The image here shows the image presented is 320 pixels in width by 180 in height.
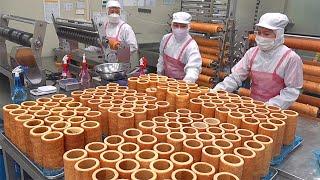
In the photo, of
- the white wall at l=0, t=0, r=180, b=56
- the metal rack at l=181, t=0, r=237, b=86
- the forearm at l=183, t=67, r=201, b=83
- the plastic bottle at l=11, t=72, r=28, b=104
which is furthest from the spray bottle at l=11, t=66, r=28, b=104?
the metal rack at l=181, t=0, r=237, b=86

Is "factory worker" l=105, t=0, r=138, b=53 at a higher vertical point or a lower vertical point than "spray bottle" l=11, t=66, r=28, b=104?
higher

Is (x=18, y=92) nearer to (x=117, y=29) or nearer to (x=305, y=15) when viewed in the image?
(x=117, y=29)

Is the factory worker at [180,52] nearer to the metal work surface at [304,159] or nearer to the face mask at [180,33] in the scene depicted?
the face mask at [180,33]

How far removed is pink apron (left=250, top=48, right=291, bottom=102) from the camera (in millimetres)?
2369

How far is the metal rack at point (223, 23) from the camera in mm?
4016

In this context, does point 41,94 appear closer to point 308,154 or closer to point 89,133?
point 89,133

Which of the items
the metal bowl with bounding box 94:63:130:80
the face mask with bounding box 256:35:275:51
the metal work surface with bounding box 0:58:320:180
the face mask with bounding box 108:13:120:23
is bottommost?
the metal work surface with bounding box 0:58:320:180

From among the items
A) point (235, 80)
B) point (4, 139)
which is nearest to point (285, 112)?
point (235, 80)

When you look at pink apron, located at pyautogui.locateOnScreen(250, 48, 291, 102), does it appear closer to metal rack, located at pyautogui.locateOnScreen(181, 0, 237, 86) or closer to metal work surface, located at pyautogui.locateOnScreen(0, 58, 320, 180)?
metal work surface, located at pyautogui.locateOnScreen(0, 58, 320, 180)

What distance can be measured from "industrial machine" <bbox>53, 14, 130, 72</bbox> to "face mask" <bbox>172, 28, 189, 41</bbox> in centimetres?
55

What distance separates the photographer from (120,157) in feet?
3.42

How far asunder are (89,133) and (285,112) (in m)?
0.99

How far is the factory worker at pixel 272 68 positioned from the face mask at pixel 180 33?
71cm

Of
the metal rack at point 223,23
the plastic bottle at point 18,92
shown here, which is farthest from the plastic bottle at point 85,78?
the metal rack at point 223,23
